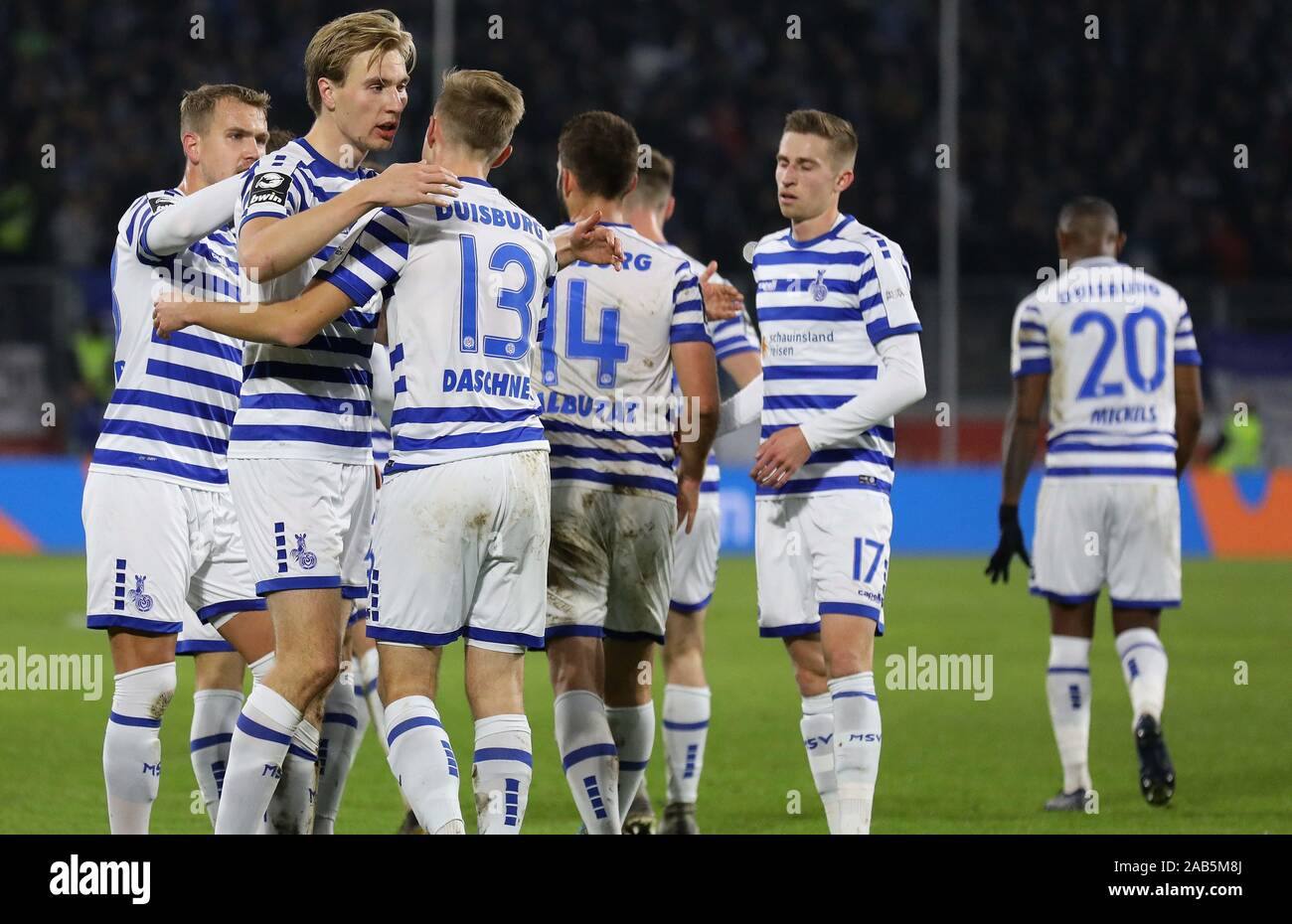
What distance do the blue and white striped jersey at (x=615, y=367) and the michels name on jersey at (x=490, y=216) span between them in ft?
2.70

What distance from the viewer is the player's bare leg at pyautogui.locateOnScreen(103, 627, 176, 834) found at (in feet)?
16.9

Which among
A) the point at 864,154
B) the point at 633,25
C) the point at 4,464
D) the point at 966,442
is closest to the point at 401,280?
the point at 4,464

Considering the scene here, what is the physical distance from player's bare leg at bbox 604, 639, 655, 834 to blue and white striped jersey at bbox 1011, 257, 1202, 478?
2.47 m

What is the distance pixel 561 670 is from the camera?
555 centimetres

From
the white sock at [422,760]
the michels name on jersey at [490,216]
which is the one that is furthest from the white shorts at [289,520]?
the michels name on jersey at [490,216]

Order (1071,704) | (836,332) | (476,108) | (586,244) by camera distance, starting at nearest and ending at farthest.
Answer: (476,108) < (586,244) < (836,332) < (1071,704)

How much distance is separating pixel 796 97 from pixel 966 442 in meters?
6.44

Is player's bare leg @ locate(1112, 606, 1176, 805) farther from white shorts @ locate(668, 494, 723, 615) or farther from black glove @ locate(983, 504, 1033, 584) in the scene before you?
white shorts @ locate(668, 494, 723, 615)

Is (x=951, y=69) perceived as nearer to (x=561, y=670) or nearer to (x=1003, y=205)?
(x=1003, y=205)

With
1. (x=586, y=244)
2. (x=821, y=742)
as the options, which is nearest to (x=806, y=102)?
(x=821, y=742)

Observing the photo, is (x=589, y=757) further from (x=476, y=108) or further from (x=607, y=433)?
(x=476, y=108)

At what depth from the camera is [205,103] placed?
545cm

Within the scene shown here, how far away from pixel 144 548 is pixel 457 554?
1086 millimetres
